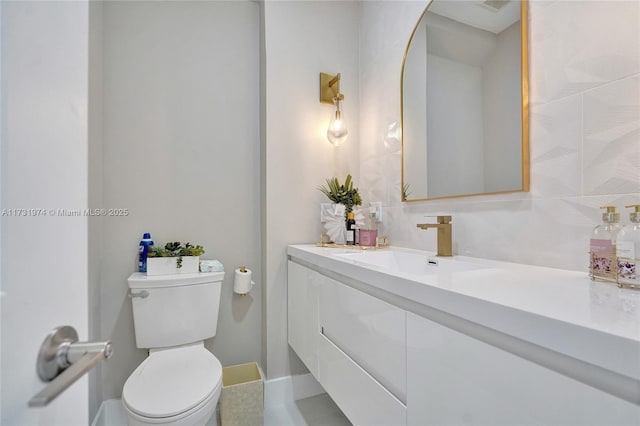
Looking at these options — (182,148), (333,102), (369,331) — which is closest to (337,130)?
(333,102)

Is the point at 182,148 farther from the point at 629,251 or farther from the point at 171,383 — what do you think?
the point at 629,251

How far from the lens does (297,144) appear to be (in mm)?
1835

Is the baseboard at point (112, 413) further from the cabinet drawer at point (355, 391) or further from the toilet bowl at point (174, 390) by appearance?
the cabinet drawer at point (355, 391)

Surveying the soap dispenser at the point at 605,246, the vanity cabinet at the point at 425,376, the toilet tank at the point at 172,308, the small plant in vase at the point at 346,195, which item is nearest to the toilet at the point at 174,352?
the toilet tank at the point at 172,308

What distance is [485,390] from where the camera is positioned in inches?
22.7

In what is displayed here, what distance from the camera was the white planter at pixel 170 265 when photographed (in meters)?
1.53

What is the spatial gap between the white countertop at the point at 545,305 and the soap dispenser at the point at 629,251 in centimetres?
3

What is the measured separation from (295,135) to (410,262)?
1.00m

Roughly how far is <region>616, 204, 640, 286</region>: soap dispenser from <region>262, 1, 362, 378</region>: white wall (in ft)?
4.48
